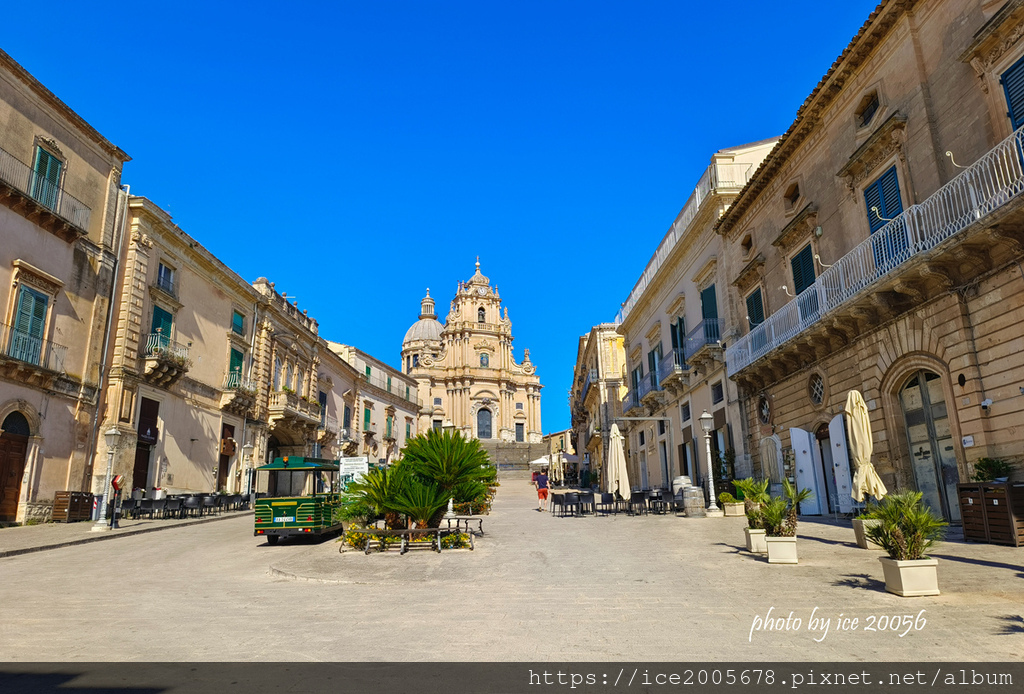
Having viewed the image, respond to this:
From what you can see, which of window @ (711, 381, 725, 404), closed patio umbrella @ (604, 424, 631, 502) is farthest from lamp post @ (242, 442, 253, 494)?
window @ (711, 381, 725, 404)

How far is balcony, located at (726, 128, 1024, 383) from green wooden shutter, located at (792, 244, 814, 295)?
81 centimetres

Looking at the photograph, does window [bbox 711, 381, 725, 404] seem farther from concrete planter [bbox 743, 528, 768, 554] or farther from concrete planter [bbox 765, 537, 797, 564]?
concrete planter [bbox 765, 537, 797, 564]

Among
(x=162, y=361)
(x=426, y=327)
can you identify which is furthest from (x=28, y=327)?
(x=426, y=327)

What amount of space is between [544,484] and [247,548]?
14.7 meters

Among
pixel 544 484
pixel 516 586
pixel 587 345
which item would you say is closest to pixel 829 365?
pixel 516 586

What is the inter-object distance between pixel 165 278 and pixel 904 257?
24381 mm

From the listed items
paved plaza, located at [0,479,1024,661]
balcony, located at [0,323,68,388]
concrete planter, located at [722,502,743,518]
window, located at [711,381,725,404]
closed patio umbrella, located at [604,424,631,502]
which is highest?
balcony, located at [0,323,68,388]

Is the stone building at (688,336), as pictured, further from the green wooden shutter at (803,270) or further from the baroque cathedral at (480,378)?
the baroque cathedral at (480,378)

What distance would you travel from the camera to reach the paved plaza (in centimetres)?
525

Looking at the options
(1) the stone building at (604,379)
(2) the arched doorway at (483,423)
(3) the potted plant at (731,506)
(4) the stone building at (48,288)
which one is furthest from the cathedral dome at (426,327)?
(3) the potted plant at (731,506)

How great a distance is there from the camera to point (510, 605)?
23.3 ft

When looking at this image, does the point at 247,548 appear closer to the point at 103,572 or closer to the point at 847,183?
the point at 103,572

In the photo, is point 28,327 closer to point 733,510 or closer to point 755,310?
point 733,510

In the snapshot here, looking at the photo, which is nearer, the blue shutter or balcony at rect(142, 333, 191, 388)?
the blue shutter
